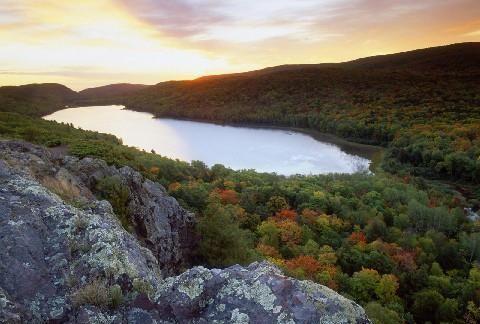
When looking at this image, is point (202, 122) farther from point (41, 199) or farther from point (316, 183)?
point (41, 199)

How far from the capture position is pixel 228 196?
45.6m

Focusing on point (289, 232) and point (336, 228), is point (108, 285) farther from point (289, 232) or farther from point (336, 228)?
point (336, 228)

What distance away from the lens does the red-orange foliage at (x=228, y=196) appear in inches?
1753

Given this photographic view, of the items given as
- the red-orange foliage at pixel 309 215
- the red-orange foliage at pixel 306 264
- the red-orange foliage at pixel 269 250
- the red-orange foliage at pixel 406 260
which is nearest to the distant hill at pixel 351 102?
the red-orange foliage at pixel 309 215

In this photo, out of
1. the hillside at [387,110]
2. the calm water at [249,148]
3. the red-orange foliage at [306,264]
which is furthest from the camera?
the hillside at [387,110]

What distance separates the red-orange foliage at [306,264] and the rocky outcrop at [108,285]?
25.9 metres

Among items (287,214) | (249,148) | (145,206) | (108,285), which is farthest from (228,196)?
(249,148)

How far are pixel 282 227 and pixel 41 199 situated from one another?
35.6 metres

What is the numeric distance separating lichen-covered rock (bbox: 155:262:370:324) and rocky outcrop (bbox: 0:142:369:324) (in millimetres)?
13

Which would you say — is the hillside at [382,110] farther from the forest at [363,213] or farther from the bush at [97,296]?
the bush at [97,296]

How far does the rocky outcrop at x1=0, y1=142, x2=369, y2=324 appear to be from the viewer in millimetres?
5355

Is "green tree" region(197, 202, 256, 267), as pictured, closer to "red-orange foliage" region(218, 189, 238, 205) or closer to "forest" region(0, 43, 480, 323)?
"forest" region(0, 43, 480, 323)

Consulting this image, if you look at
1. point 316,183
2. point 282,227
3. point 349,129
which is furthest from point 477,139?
point 282,227

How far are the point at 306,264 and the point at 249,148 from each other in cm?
6400
